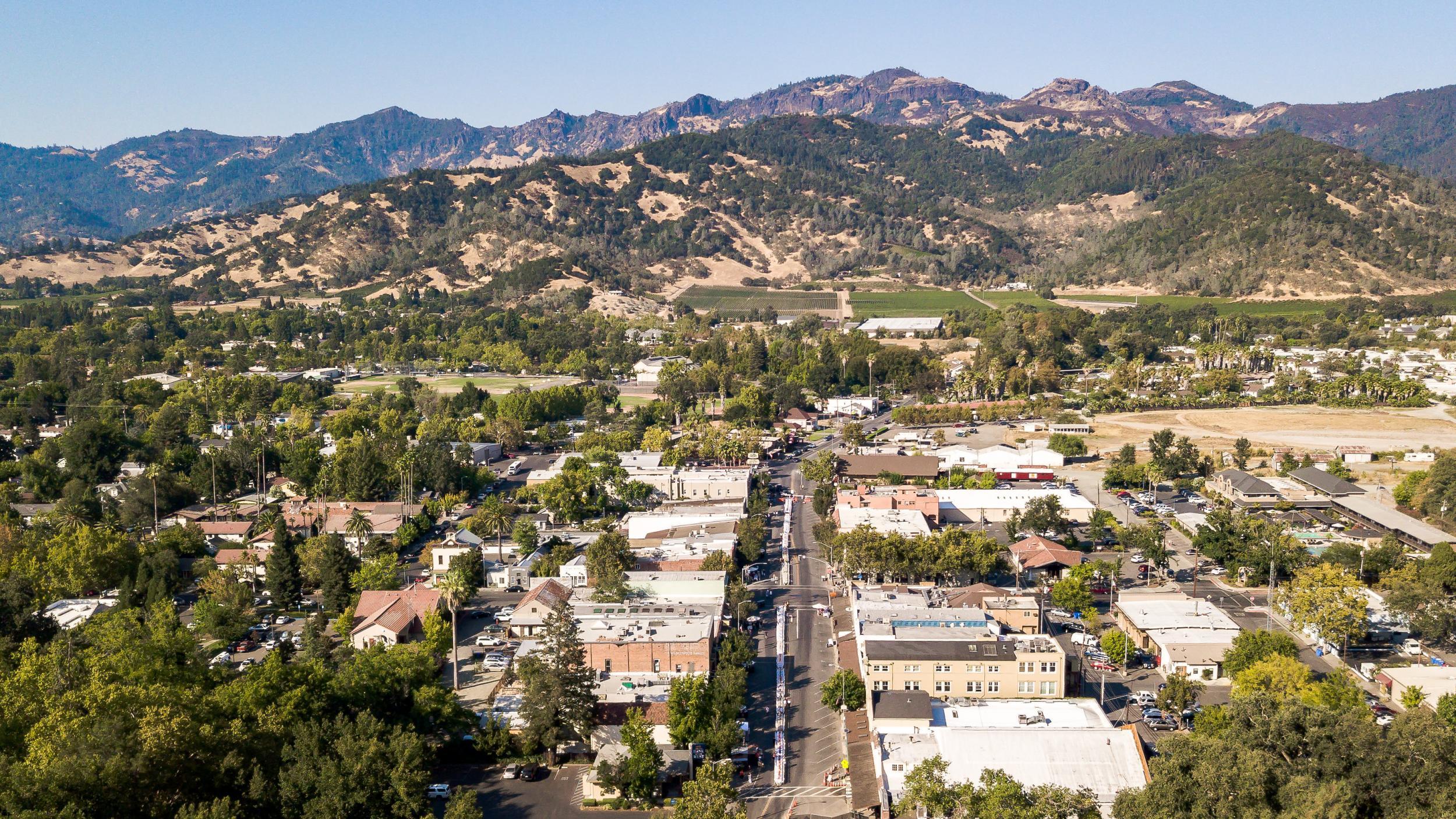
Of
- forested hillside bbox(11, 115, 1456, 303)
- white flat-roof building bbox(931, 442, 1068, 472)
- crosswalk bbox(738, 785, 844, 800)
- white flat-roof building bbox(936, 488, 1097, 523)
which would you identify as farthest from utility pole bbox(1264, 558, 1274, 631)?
forested hillside bbox(11, 115, 1456, 303)

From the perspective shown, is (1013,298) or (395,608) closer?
(395,608)

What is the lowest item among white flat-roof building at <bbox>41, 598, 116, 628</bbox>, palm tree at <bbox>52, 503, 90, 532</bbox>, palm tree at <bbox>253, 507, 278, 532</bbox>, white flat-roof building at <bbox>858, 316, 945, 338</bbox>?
white flat-roof building at <bbox>41, 598, 116, 628</bbox>

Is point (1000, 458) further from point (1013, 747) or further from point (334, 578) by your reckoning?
point (1013, 747)

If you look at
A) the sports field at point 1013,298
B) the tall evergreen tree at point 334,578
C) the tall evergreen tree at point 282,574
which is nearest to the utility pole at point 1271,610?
the tall evergreen tree at point 334,578

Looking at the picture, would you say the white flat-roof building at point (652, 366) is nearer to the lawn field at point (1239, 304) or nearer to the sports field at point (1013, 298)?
the sports field at point (1013, 298)

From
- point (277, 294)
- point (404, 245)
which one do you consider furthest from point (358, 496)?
point (404, 245)

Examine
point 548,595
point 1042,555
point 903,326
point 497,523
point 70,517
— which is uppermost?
point 903,326

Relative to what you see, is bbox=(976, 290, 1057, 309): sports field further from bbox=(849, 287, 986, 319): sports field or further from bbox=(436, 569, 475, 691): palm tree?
bbox=(436, 569, 475, 691): palm tree

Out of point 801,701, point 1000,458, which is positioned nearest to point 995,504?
point 1000,458
